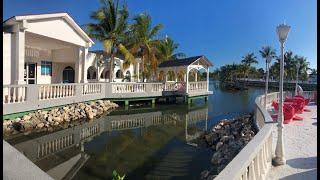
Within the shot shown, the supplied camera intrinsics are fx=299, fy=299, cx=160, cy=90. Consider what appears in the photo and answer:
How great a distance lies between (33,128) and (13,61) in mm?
3411

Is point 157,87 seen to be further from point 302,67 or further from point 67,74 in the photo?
point 302,67

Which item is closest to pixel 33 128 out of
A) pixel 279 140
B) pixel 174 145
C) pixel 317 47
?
pixel 174 145

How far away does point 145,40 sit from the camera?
26375mm

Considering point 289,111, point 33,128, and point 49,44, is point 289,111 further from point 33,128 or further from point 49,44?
point 49,44

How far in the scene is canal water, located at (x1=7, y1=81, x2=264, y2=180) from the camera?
8383 mm

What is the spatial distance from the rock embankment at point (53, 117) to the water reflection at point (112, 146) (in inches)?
37.3

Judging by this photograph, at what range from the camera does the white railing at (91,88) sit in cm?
1809

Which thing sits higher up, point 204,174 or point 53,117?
point 53,117

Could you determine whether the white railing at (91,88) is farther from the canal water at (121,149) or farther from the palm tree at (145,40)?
the palm tree at (145,40)

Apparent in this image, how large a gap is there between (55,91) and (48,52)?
26.6ft

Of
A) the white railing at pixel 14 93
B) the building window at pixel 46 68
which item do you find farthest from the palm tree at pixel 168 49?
the white railing at pixel 14 93

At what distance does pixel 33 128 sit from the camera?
12727 millimetres

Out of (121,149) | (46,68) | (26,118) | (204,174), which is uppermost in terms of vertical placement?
(46,68)

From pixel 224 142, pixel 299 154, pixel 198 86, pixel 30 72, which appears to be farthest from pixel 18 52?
pixel 198 86
